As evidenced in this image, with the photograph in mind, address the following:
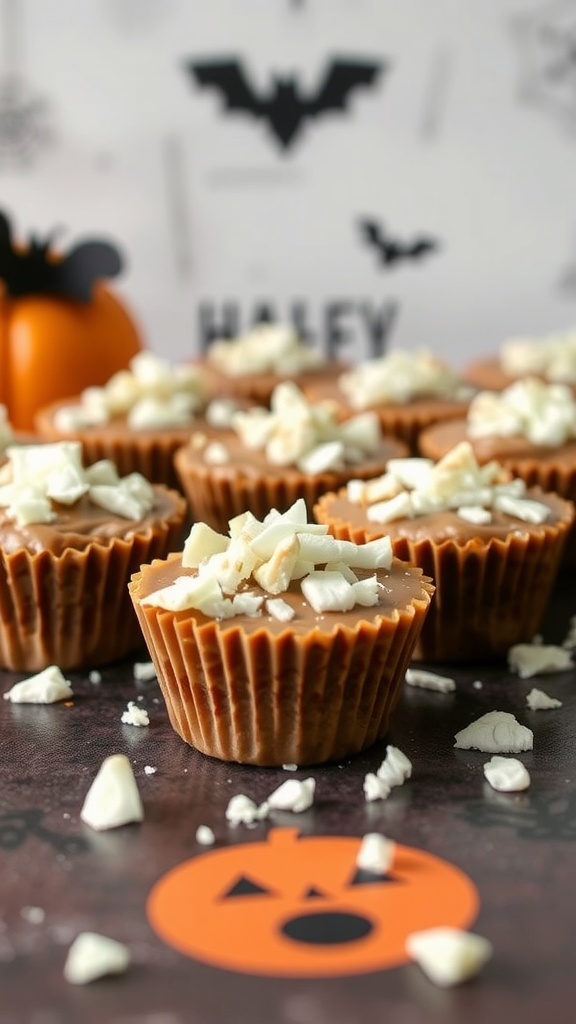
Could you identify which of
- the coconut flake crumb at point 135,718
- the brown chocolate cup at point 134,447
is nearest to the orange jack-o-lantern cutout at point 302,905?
the coconut flake crumb at point 135,718

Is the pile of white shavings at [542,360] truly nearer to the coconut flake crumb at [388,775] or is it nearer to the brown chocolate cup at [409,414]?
the brown chocolate cup at [409,414]

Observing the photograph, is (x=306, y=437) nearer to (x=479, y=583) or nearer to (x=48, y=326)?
(x=479, y=583)

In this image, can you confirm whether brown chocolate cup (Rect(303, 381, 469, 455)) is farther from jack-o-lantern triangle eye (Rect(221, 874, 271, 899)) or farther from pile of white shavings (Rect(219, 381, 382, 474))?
jack-o-lantern triangle eye (Rect(221, 874, 271, 899))

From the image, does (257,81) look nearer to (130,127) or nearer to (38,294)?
(130,127)

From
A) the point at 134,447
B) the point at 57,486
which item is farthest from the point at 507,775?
the point at 134,447

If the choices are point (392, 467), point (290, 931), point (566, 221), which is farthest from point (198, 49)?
point (290, 931)

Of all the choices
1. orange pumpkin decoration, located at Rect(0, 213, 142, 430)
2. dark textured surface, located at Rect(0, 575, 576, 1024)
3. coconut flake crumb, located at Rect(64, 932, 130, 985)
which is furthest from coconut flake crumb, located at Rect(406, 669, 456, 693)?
→ orange pumpkin decoration, located at Rect(0, 213, 142, 430)
